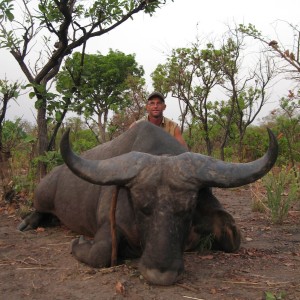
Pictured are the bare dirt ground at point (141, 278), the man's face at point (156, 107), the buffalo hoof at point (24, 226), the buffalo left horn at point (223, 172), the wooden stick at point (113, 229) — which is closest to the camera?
the bare dirt ground at point (141, 278)

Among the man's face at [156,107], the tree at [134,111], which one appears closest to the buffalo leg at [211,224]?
the man's face at [156,107]

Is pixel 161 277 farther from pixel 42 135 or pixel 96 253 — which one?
pixel 42 135

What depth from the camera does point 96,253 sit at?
3.73 m

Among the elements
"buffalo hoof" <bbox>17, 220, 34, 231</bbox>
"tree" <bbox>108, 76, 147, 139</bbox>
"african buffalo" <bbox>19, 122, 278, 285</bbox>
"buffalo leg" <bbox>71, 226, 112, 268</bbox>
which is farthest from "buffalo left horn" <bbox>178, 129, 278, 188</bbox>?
"tree" <bbox>108, 76, 147, 139</bbox>

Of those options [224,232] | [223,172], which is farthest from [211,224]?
[223,172]

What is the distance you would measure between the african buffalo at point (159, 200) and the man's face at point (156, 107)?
7.68 ft

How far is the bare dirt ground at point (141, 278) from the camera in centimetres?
309

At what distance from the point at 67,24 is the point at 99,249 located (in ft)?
11.3

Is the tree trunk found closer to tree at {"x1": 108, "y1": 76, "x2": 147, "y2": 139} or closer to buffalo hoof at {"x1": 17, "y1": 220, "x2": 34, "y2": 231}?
buffalo hoof at {"x1": 17, "y1": 220, "x2": 34, "y2": 231}

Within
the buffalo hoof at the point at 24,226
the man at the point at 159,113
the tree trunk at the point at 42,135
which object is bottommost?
the buffalo hoof at the point at 24,226

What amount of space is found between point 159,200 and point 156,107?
363 centimetres

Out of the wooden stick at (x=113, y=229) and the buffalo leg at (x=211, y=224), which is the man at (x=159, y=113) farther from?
the wooden stick at (x=113, y=229)

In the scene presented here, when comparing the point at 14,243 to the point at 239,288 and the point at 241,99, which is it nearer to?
the point at 239,288

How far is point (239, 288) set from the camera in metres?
3.18
